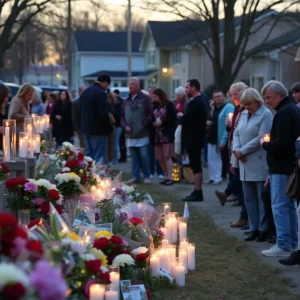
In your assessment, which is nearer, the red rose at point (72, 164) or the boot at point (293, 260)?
the boot at point (293, 260)

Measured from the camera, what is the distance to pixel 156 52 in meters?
58.9

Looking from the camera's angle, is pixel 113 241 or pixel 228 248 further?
pixel 228 248

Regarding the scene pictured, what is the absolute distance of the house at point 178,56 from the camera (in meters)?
46.1

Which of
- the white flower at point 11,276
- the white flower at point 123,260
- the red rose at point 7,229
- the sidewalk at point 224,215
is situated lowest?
the sidewalk at point 224,215

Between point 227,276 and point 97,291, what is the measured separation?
3037 mm

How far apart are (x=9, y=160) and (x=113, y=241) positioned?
86.7 inches

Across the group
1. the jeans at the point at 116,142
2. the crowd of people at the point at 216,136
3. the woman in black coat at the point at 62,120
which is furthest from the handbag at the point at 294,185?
the jeans at the point at 116,142

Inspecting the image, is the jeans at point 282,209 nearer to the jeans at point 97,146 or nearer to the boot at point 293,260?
the boot at point 293,260

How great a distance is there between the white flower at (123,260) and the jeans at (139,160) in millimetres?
8682

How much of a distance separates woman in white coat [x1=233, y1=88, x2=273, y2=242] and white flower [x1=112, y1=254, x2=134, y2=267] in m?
3.06

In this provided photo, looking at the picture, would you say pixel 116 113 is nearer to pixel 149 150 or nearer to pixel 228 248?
pixel 149 150

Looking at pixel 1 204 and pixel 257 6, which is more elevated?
pixel 257 6

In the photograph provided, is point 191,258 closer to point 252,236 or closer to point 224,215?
point 252,236

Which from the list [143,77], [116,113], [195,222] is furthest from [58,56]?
[195,222]
